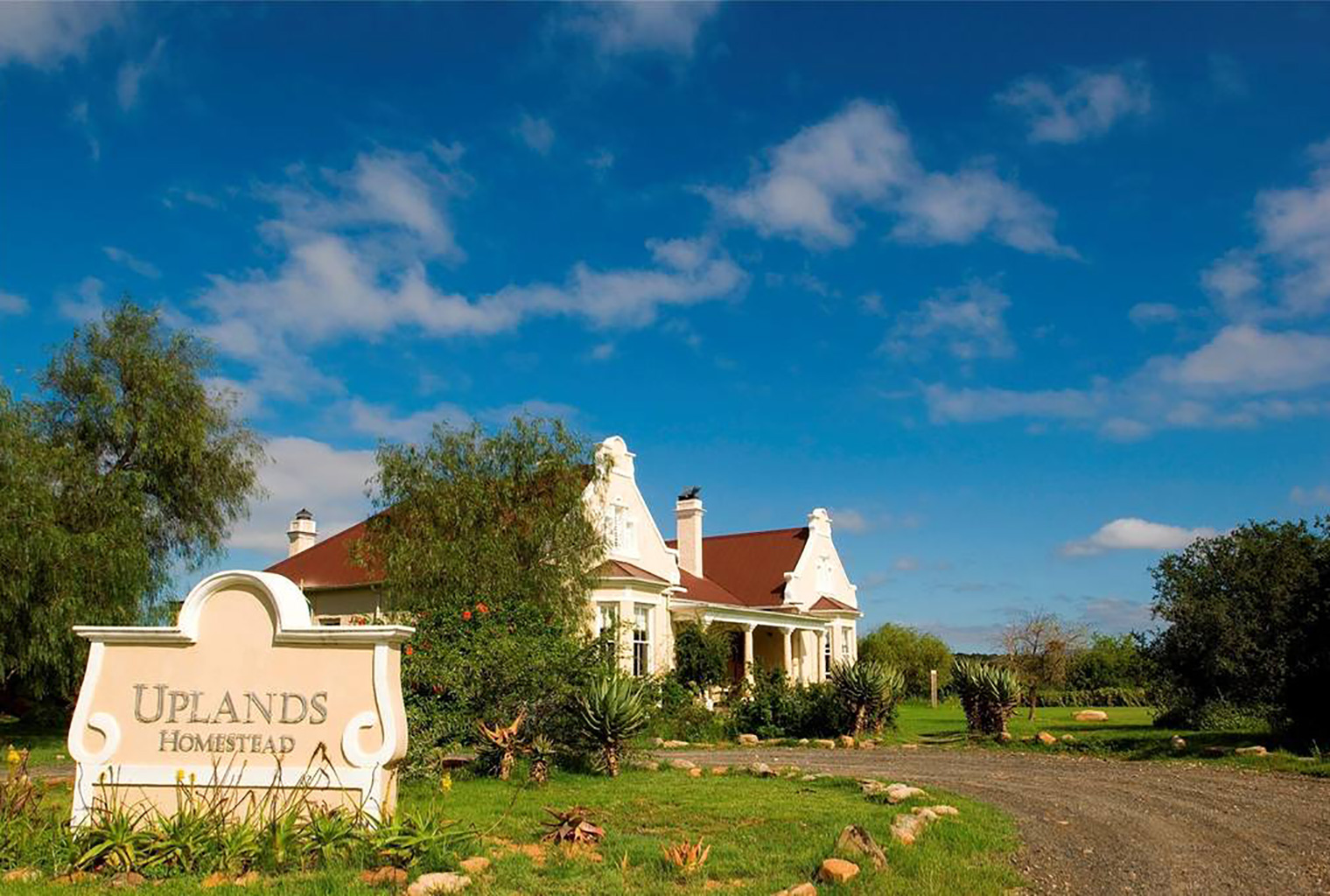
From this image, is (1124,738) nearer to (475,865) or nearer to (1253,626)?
→ (1253,626)

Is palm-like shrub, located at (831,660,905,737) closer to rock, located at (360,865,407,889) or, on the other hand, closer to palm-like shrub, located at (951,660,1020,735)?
palm-like shrub, located at (951,660,1020,735)

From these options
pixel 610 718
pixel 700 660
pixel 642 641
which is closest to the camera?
pixel 610 718

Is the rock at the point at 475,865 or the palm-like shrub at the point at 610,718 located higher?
the palm-like shrub at the point at 610,718

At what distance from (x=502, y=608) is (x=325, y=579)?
17.2 metres

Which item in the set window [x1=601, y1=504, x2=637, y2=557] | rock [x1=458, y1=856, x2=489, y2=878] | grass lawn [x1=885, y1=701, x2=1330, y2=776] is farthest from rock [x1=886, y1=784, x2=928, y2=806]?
window [x1=601, y1=504, x2=637, y2=557]

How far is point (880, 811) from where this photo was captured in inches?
434

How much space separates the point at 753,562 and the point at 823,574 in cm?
265

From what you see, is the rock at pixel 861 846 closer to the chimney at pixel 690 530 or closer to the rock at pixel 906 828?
the rock at pixel 906 828

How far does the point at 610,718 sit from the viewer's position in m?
14.7

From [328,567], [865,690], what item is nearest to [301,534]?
[328,567]

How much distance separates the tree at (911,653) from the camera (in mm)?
45812

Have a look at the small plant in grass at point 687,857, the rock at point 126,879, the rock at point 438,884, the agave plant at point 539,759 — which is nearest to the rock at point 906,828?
the small plant in grass at point 687,857

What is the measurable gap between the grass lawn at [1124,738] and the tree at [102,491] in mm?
15884

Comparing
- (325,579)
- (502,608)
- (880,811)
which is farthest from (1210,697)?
(325,579)
